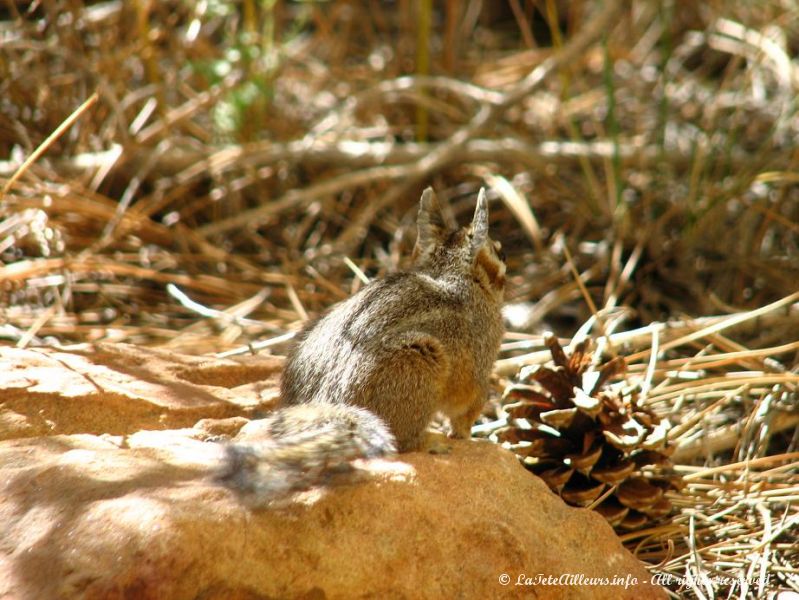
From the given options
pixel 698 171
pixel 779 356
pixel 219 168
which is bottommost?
pixel 779 356

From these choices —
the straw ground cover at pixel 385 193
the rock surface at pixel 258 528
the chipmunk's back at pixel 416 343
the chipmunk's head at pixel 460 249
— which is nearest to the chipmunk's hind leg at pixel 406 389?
the chipmunk's back at pixel 416 343

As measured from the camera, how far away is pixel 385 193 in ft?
19.0

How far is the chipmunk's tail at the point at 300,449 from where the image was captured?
232cm

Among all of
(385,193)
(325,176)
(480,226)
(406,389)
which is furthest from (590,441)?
(325,176)

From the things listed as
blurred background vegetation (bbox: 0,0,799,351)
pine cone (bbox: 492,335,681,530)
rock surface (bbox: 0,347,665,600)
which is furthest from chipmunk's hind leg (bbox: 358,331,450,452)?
blurred background vegetation (bbox: 0,0,799,351)

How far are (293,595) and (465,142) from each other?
13.2 ft

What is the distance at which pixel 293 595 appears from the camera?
2.13m

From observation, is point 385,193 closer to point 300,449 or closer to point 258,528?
point 300,449

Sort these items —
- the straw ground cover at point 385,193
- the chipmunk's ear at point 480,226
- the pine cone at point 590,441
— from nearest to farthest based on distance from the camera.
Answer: the pine cone at point 590,441, the chipmunk's ear at point 480,226, the straw ground cover at point 385,193

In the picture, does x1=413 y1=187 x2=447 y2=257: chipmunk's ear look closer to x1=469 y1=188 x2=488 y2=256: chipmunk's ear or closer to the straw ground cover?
x1=469 y1=188 x2=488 y2=256: chipmunk's ear

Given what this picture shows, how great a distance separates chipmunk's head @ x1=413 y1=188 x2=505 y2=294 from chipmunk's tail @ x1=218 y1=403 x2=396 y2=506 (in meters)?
0.87

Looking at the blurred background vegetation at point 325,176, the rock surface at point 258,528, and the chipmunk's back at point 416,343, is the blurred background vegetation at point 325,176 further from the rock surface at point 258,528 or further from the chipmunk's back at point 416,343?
the rock surface at point 258,528

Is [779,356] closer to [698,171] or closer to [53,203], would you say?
[698,171]

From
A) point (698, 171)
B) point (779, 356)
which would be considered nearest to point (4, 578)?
point (779, 356)
